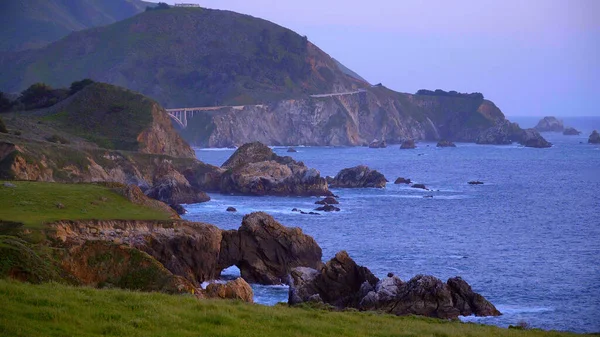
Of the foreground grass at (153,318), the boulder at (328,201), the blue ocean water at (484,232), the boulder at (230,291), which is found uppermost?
the foreground grass at (153,318)

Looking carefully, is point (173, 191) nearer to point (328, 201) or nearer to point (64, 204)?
point (328, 201)

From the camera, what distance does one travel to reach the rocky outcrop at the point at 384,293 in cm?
3466

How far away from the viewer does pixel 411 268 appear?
158ft

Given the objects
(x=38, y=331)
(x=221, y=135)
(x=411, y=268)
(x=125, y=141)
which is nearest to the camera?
(x=38, y=331)

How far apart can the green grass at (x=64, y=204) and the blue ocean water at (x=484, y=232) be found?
6323 millimetres

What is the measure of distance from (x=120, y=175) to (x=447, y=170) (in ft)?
208

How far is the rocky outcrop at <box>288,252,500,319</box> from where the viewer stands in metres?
34.7

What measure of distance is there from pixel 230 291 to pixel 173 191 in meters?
49.0

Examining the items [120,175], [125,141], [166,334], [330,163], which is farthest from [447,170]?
[166,334]

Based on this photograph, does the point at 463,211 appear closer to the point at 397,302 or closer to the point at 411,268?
the point at 411,268

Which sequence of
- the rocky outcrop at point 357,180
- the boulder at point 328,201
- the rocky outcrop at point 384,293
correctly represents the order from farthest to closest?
1. the rocky outcrop at point 357,180
2. the boulder at point 328,201
3. the rocky outcrop at point 384,293

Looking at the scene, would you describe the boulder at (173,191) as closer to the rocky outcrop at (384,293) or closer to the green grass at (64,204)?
the green grass at (64,204)

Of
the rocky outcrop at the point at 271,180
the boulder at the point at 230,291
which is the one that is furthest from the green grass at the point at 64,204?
the rocky outcrop at the point at 271,180

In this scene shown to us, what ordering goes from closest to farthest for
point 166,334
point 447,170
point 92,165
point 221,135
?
point 166,334 → point 92,165 → point 447,170 → point 221,135
